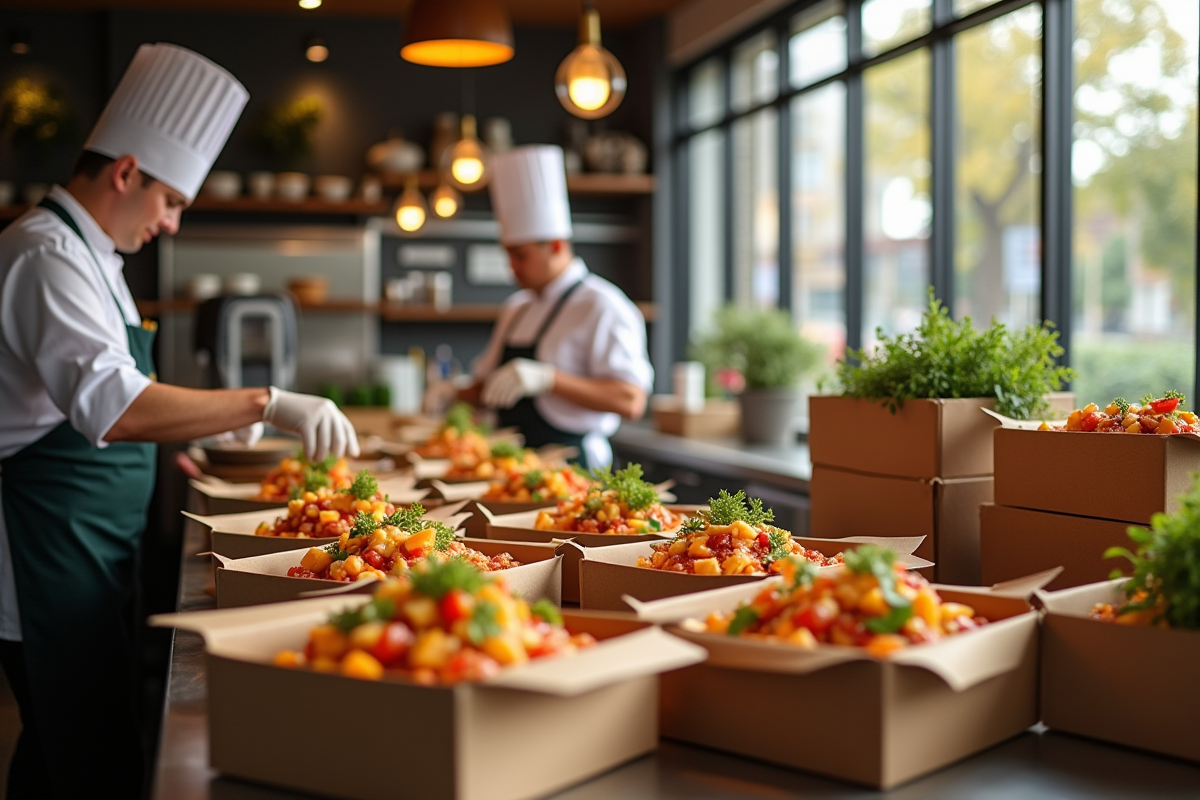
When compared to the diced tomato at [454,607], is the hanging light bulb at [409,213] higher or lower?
higher

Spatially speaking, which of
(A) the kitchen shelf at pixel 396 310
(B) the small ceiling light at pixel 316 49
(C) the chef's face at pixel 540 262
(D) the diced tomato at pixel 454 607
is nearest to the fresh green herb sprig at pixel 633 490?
(D) the diced tomato at pixel 454 607

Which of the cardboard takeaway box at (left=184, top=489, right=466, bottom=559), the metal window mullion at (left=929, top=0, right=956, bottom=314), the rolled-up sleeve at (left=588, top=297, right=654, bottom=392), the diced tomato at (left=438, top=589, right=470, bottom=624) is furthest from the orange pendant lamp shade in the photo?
the metal window mullion at (left=929, top=0, right=956, bottom=314)

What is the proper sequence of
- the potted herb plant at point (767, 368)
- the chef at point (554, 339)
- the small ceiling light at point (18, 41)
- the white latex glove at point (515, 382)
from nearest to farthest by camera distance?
1. the white latex glove at point (515, 382)
2. the chef at point (554, 339)
3. the potted herb plant at point (767, 368)
4. the small ceiling light at point (18, 41)

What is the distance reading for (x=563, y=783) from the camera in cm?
107

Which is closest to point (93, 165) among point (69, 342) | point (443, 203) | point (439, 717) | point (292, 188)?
point (69, 342)

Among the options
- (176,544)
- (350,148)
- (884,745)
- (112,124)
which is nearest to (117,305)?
(112,124)

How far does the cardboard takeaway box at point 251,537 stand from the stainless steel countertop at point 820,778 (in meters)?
0.53

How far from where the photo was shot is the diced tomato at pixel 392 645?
103cm

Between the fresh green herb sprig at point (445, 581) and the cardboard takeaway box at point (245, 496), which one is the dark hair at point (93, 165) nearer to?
the cardboard takeaway box at point (245, 496)

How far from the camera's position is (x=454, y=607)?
40.7 inches

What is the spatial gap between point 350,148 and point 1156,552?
20.1ft

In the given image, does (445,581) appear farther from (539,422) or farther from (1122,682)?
(539,422)

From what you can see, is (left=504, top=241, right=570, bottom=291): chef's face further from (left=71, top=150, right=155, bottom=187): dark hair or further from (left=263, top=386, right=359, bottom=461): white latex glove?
(left=263, top=386, right=359, bottom=461): white latex glove

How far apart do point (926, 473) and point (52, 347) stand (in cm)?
153
